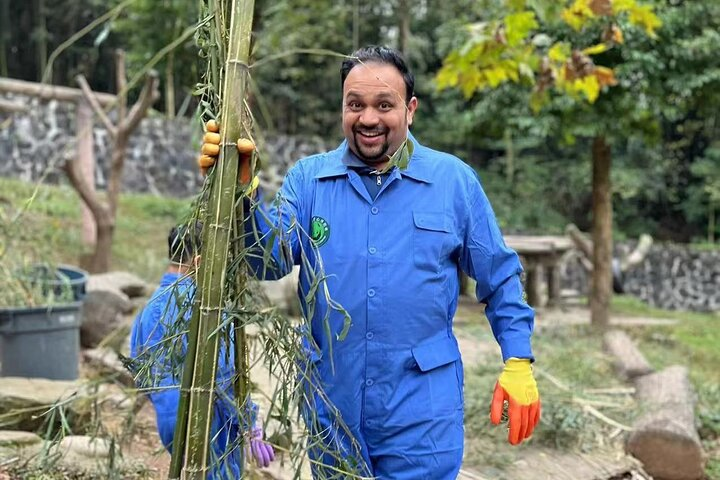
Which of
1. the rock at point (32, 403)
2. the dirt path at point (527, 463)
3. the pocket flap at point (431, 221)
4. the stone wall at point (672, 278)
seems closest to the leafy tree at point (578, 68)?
the dirt path at point (527, 463)

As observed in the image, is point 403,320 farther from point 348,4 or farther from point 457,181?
A: point 348,4

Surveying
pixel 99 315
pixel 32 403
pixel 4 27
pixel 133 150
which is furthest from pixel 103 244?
pixel 4 27

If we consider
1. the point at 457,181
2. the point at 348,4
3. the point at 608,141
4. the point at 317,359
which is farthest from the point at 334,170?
the point at 348,4

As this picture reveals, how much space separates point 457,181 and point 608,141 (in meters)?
5.91

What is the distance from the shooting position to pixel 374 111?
2281mm

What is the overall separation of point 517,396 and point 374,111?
2.98ft

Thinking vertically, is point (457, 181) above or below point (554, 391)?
above

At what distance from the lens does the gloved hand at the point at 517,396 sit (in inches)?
91.5

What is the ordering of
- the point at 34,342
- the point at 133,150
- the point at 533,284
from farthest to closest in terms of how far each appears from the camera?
the point at 133,150 → the point at 533,284 → the point at 34,342

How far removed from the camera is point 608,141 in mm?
7836

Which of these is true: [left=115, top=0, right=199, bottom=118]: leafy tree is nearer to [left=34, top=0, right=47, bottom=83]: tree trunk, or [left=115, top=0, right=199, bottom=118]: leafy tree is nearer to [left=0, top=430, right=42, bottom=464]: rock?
[left=34, top=0, right=47, bottom=83]: tree trunk

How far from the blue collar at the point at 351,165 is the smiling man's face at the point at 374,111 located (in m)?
0.03

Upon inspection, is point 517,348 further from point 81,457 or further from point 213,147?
point 81,457

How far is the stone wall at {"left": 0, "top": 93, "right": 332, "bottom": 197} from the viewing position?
47.7ft
